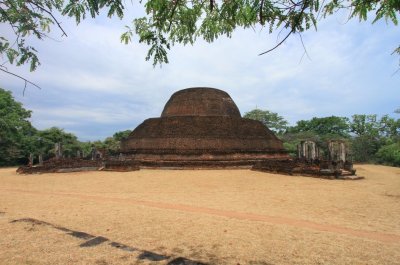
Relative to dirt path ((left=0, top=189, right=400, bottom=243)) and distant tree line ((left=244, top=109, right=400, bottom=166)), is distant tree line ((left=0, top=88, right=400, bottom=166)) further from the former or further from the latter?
dirt path ((left=0, top=189, right=400, bottom=243))

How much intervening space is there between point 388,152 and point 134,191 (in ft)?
83.8

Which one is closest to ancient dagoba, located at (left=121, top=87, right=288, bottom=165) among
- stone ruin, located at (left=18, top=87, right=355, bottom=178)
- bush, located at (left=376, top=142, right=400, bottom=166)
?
stone ruin, located at (left=18, top=87, right=355, bottom=178)

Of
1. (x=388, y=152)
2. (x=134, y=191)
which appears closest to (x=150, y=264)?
(x=134, y=191)

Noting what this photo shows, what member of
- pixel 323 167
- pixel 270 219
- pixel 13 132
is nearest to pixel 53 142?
pixel 13 132

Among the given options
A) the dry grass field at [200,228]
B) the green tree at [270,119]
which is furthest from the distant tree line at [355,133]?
the dry grass field at [200,228]

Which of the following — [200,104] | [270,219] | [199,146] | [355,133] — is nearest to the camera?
[270,219]

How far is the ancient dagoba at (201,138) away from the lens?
19.5 metres

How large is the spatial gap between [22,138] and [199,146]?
659 inches

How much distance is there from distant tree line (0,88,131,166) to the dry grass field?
15.6 metres

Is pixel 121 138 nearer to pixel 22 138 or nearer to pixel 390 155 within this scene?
pixel 22 138

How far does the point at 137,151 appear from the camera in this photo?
67.5ft

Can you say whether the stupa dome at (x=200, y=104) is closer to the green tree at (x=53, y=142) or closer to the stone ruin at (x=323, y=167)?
the stone ruin at (x=323, y=167)

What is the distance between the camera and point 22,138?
27.4m

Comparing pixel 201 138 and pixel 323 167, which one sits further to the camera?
pixel 201 138
